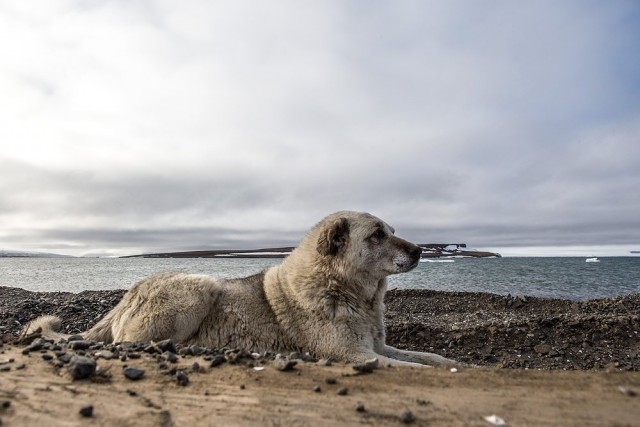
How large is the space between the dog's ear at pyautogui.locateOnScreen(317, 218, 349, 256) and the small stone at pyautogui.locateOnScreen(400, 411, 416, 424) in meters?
3.85

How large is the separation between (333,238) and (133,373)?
354cm

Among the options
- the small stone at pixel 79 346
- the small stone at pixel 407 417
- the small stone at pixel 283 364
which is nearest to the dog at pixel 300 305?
the small stone at pixel 79 346

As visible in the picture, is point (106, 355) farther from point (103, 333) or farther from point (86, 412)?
point (103, 333)

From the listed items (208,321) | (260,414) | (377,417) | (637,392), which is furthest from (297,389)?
(208,321)

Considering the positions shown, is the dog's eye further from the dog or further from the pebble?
the pebble

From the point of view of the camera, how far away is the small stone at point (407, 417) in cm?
324

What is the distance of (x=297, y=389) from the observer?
3953 mm

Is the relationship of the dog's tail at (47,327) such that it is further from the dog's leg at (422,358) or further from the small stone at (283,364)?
the dog's leg at (422,358)

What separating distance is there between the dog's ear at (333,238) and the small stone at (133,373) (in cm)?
334

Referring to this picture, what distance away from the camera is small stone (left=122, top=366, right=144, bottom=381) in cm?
420

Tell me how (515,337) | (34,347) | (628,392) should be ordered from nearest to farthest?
1. (628,392)
2. (34,347)
3. (515,337)

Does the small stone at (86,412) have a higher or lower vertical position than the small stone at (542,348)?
higher

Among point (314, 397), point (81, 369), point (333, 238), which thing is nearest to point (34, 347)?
point (81, 369)

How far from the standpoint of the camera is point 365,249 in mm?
Result: 7023
